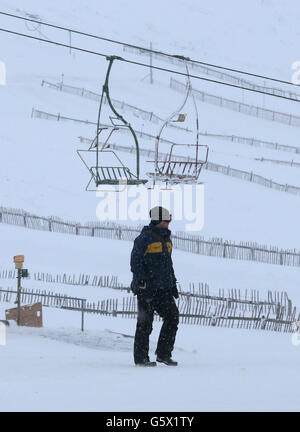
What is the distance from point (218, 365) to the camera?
8.94 m

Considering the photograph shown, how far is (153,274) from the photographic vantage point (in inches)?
318

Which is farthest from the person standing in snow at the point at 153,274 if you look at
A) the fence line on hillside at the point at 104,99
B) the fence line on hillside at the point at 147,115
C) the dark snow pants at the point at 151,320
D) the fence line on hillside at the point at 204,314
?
the fence line on hillside at the point at 104,99

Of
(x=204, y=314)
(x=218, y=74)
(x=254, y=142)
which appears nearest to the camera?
(x=204, y=314)

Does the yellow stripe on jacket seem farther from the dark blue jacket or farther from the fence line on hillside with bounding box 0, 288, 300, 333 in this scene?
the fence line on hillside with bounding box 0, 288, 300, 333

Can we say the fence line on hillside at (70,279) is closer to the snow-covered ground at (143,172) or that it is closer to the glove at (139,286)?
the snow-covered ground at (143,172)

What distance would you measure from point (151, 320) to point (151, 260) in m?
0.65

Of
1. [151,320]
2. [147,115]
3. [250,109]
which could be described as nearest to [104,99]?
[147,115]

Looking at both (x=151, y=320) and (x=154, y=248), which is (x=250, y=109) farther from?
(x=154, y=248)

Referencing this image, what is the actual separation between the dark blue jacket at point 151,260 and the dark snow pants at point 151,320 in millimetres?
137

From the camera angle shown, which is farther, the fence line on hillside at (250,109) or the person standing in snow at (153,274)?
the fence line on hillside at (250,109)

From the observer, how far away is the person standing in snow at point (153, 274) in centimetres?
803
